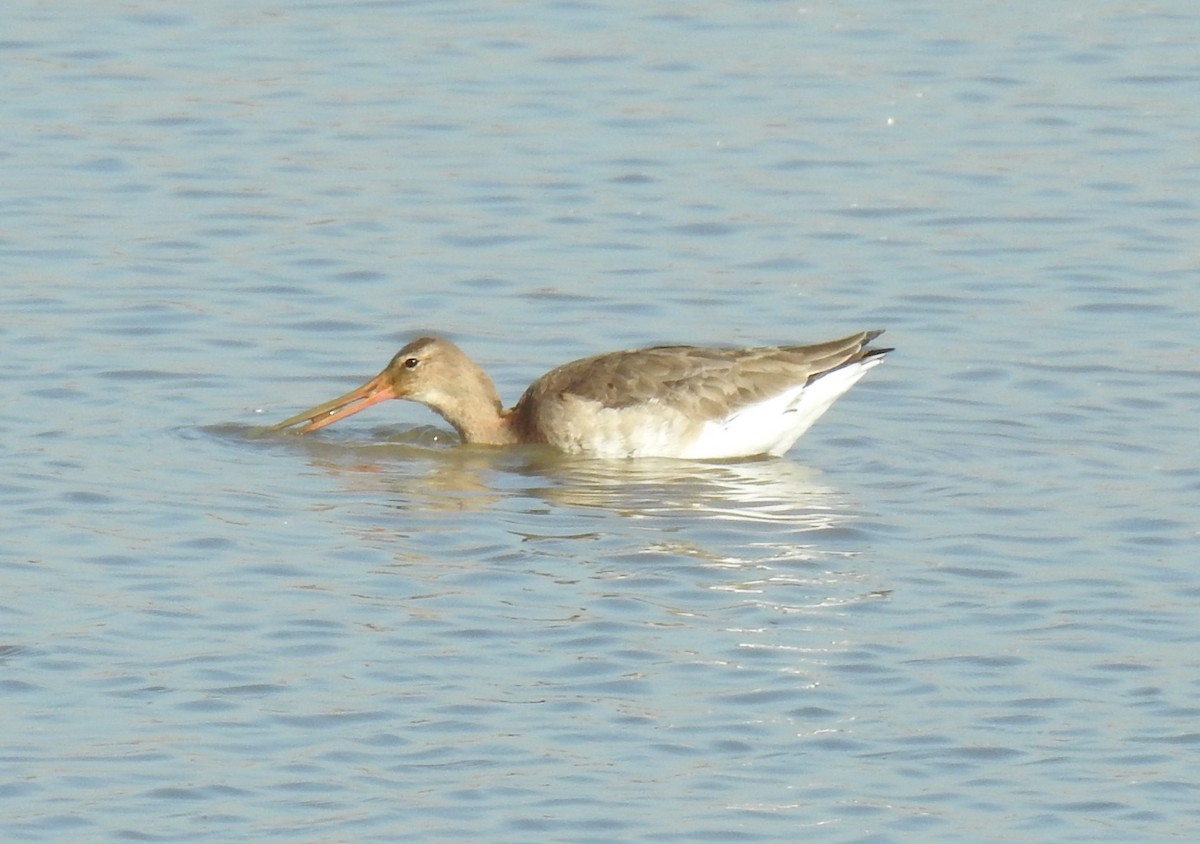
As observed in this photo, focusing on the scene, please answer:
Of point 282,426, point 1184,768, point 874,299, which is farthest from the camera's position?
point 874,299

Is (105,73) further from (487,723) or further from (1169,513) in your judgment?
(487,723)

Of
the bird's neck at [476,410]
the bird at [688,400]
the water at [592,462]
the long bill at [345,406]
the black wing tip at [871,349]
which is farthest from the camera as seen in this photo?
the bird's neck at [476,410]

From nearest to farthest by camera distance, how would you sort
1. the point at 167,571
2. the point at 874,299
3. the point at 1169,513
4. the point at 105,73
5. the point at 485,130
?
the point at 167,571, the point at 1169,513, the point at 874,299, the point at 485,130, the point at 105,73

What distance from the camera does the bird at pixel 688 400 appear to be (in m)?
14.4

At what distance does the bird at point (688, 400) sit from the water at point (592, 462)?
19 centimetres

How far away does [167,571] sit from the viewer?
11672 mm

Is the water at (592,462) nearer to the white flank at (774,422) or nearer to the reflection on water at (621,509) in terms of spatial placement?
the reflection on water at (621,509)

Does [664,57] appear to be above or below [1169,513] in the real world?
above

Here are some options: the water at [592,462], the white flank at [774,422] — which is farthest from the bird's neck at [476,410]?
the white flank at [774,422]

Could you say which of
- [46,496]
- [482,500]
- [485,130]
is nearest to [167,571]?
[46,496]

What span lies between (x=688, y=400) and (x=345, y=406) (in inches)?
78.3

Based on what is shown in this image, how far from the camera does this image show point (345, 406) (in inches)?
585

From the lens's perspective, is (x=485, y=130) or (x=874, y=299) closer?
(x=874, y=299)

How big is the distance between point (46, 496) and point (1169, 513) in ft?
18.2
